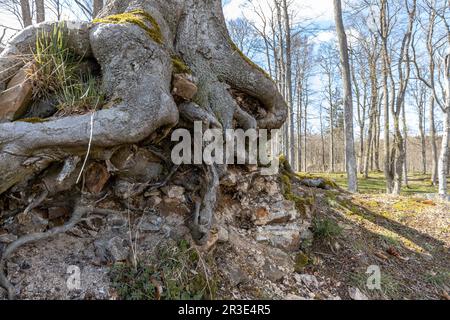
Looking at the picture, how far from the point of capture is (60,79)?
86.6 inches

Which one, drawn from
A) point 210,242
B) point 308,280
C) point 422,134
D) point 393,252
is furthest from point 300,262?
point 422,134

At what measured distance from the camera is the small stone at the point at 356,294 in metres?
2.55

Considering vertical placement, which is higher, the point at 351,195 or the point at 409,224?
the point at 351,195

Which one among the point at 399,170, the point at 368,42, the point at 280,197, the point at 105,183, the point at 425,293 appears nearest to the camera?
the point at 105,183

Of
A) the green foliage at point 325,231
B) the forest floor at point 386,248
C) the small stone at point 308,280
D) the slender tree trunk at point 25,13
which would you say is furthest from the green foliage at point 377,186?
the slender tree trunk at point 25,13

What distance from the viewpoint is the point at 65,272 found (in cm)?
186

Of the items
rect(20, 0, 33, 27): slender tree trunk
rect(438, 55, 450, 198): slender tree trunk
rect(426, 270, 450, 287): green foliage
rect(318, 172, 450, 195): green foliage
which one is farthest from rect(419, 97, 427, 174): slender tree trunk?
rect(20, 0, 33, 27): slender tree trunk

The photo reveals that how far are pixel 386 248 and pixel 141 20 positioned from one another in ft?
13.9

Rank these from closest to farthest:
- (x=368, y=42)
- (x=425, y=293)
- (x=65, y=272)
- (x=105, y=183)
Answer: (x=65, y=272) → (x=105, y=183) → (x=425, y=293) → (x=368, y=42)

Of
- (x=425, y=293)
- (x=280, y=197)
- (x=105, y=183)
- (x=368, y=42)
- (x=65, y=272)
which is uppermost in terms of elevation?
(x=368, y=42)
